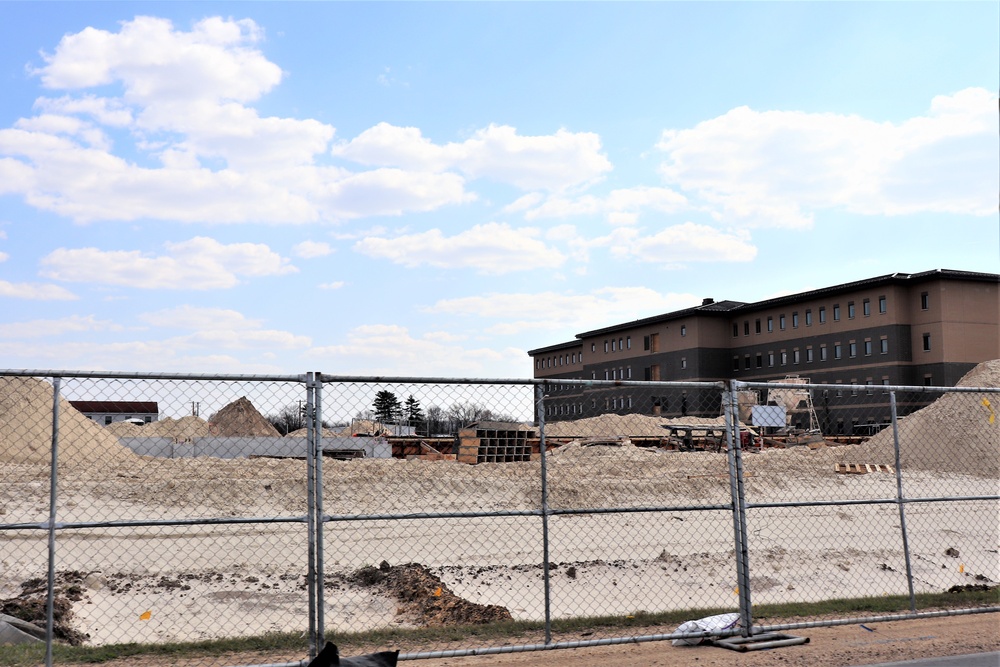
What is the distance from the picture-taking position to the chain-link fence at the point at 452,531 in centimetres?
840

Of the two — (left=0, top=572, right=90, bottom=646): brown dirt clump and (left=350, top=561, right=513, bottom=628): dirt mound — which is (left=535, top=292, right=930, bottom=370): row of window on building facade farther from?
(left=0, top=572, right=90, bottom=646): brown dirt clump

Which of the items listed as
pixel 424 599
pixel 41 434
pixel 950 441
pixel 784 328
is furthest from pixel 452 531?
pixel 784 328

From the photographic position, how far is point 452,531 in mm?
19984

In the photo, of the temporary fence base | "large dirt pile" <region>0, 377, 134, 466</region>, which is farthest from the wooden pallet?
"large dirt pile" <region>0, 377, 134, 466</region>

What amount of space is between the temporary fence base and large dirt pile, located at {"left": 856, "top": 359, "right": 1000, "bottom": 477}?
26.8 meters

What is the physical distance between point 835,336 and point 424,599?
189ft

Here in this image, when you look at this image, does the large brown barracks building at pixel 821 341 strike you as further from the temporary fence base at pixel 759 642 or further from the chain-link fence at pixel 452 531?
the temporary fence base at pixel 759 642

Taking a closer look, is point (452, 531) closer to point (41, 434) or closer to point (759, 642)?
point (759, 642)

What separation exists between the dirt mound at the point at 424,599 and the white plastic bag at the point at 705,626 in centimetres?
286

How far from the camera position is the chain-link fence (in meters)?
8.40

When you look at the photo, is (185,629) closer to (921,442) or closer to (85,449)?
(85,449)

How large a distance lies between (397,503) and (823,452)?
772 inches

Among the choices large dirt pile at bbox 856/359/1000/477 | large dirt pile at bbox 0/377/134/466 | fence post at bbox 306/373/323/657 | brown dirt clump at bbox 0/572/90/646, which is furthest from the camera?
large dirt pile at bbox 856/359/1000/477

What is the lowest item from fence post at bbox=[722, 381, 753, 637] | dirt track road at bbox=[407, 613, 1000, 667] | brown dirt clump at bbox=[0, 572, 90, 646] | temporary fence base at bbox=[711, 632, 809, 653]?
brown dirt clump at bbox=[0, 572, 90, 646]
